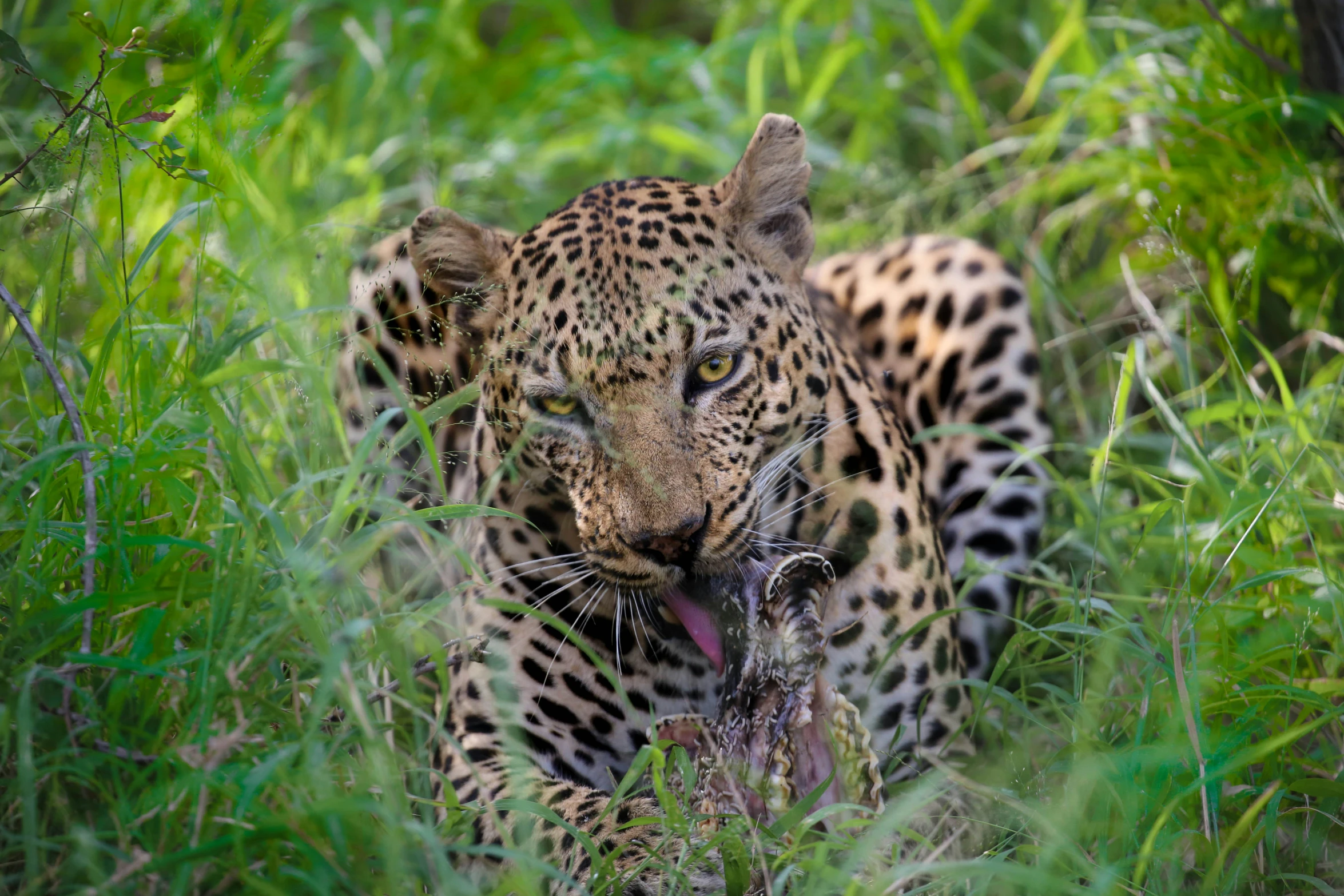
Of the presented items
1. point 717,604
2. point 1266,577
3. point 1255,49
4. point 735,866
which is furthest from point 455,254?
point 1255,49

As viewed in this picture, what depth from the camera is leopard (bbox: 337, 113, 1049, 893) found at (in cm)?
300

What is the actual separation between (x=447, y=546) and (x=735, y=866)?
3.22 ft

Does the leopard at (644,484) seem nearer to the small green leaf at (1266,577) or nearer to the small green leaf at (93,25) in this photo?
the small green leaf at (1266,577)

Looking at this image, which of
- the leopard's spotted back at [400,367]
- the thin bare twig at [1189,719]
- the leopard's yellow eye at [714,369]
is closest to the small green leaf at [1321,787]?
the thin bare twig at [1189,719]

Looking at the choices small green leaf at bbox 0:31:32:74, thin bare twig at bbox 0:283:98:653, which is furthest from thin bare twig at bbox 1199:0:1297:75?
thin bare twig at bbox 0:283:98:653

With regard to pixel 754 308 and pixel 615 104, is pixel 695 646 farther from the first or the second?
pixel 615 104

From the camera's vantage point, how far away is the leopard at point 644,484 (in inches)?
118

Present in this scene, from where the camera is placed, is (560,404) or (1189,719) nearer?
(1189,719)

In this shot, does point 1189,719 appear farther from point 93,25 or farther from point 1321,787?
point 93,25

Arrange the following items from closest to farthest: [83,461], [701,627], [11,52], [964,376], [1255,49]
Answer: [83,461] < [11,52] < [701,627] < [1255,49] < [964,376]

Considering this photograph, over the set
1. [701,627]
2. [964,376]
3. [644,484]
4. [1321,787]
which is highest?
[644,484]

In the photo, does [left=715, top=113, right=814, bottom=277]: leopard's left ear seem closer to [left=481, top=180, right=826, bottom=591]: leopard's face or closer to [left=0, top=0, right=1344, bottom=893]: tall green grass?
[left=481, top=180, right=826, bottom=591]: leopard's face

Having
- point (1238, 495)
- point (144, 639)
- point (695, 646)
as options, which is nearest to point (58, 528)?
point (144, 639)

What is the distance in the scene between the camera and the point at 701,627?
3.29 meters
